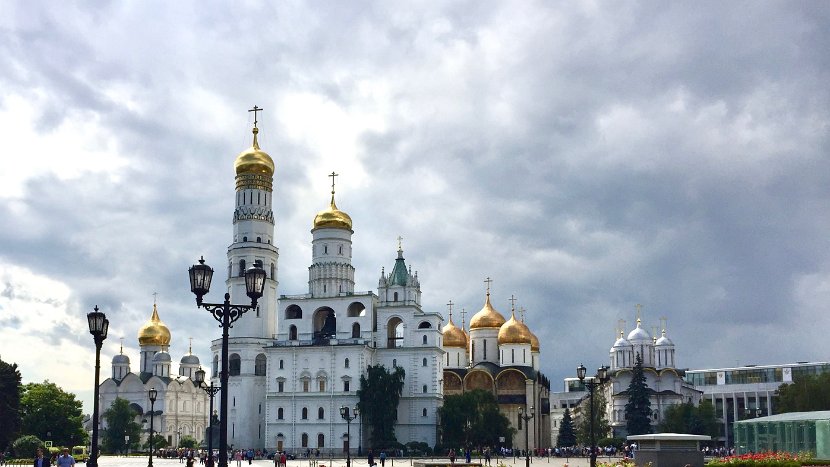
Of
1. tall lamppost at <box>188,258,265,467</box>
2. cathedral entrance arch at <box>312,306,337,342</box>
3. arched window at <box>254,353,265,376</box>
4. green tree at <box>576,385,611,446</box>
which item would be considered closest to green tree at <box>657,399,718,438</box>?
green tree at <box>576,385,611,446</box>

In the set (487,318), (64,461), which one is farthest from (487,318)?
(64,461)

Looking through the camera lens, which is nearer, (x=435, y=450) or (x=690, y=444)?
(x=690, y=444)

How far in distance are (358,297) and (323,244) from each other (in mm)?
5372

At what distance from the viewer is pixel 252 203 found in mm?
71500

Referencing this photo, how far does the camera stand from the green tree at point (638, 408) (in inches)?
2906

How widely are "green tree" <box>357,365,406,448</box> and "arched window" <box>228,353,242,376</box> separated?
10066mm

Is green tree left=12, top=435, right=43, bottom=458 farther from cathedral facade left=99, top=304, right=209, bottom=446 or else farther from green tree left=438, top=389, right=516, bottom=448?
cathedral facade left=99, top=304, right=209, bottom=446

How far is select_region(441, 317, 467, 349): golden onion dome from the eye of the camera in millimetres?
85125

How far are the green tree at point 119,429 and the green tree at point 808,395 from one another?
48.9 metres

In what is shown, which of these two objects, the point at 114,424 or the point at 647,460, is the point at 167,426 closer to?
the point at 114,424

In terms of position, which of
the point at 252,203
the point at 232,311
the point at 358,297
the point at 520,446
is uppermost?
the point at 252,203

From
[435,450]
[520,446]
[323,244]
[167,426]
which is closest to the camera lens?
[435,450]

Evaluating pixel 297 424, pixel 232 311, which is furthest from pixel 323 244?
pixel 232 311

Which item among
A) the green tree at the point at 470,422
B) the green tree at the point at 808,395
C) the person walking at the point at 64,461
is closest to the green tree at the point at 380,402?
the green tree at the point at 470,422
